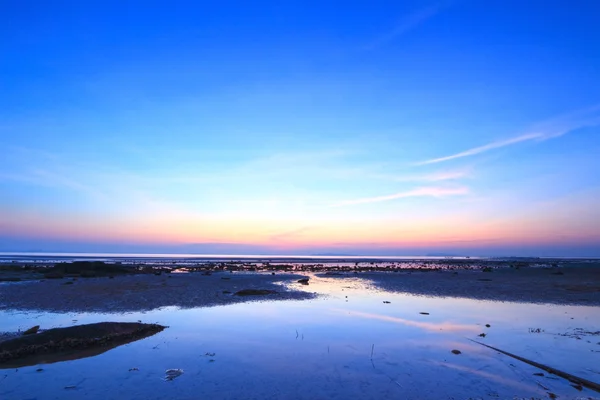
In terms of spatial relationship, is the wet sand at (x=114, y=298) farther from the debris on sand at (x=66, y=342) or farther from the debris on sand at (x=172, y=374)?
the debris on sand at (x=172, y=374)

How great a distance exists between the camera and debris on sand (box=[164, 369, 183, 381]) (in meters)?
10.2

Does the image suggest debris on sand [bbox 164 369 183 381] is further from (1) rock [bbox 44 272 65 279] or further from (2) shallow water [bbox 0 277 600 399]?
(1) rock [bbox 44 272 65 279]

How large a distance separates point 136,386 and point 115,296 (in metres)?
20.4

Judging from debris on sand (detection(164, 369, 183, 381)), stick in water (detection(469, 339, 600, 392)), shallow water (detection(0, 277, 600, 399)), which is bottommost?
shallow water (detection(0, 277, 600, 399))

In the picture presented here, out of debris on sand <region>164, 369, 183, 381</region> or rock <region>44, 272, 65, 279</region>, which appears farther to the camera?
rock <region>44, 272, 65, 279</region>

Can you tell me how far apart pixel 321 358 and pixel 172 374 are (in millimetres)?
4656

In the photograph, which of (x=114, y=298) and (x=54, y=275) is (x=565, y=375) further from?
(x=54, y=275)

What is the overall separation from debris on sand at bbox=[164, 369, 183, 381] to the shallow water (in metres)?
0.25

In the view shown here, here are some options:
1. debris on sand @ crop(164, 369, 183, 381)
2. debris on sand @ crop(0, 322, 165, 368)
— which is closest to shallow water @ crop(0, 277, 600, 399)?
debris on sand @ crop(164, 369, 183, 381)

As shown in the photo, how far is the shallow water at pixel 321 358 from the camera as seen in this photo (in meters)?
9.41

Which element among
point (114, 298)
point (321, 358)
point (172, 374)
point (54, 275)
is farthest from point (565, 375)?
point (54, 275)

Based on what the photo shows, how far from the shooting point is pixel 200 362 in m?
11.7

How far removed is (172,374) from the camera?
1051cm

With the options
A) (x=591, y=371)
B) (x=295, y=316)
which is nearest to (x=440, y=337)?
(x=591, y=371)
